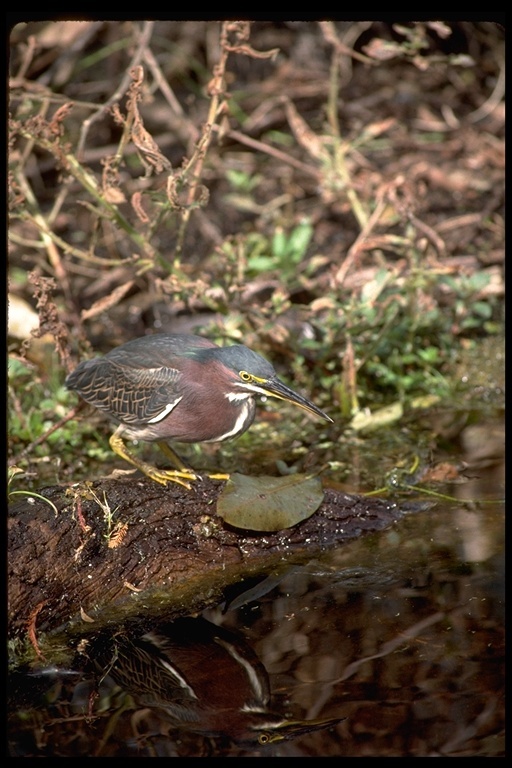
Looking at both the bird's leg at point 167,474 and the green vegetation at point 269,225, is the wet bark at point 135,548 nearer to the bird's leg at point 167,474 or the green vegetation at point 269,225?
the bird's leg at point 167,474

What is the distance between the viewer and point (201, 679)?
3.72 m

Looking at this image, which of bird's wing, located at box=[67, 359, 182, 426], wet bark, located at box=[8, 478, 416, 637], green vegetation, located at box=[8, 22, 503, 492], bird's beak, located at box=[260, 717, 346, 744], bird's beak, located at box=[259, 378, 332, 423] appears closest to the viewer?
bird's beak, located at box=[260, 717, 346, 744]

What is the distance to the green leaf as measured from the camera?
4.53 metres

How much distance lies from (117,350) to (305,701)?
248 cm

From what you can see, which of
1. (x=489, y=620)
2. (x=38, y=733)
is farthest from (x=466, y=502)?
(x=38, y=733)

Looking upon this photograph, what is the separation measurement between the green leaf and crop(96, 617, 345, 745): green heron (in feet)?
1.84

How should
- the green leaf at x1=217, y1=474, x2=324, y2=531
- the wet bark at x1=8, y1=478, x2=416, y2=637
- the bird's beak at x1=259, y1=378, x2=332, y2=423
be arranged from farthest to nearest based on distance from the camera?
the bird's beak at x1=259, y1=378, x2=332, y2=423, the green leaf at x1=217, y1=474, x2=324, y2=531, the wet bark at x1=8, y1=478, x2=416, y2=637

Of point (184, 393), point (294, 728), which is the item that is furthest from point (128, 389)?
point (294, 728)

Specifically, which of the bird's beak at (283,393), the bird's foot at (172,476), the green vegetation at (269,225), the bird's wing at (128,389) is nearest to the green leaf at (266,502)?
the bird's foot at (172,476)

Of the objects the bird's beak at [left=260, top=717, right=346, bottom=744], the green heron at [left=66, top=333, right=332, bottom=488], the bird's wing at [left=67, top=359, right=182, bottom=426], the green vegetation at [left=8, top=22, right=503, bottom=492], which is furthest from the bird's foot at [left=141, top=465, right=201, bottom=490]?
the bird's beak at [left=260, top=717, right=346, bottom=744]

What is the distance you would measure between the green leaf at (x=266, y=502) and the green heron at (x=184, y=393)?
0.95 feet

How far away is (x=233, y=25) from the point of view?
551 cm

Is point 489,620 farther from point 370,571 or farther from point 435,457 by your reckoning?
point 435,457

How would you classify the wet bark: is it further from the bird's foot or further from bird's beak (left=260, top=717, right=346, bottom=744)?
bird's beak (left=260, top=717, right=346, bottom=744)
